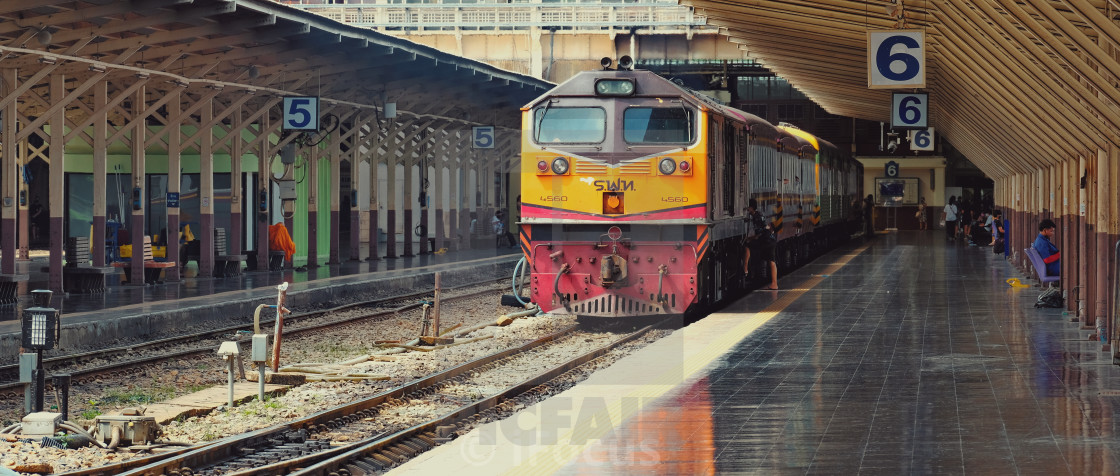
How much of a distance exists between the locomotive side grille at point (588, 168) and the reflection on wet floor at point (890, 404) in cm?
306

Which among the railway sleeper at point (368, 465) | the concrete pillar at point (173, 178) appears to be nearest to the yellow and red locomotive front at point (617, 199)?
the railway sleeper at point (368, 465)

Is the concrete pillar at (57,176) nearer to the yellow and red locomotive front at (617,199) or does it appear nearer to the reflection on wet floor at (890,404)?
the yellow and red locomotive front at (617,199)

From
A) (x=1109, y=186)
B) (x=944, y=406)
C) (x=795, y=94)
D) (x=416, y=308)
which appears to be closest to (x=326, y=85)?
(x=416, y=308)

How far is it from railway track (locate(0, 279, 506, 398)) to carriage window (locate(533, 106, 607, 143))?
4.24 metres

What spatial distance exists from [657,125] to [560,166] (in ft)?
4.34

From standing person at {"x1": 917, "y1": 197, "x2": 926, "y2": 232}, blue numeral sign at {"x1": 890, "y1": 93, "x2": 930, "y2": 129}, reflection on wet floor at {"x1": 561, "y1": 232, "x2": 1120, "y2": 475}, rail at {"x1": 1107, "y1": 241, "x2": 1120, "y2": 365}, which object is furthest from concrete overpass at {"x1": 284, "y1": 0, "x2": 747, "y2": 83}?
rail at {"x1": 1107, "y1": 241, "x2": 1120, "y2": 365}

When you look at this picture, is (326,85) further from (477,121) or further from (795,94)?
(795,94)

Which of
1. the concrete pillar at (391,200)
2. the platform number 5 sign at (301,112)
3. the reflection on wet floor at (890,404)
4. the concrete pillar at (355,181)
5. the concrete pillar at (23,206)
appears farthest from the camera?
the concrete pillar at (391,200)

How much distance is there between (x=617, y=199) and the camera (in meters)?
16.8

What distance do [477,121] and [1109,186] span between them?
26038 millimetres

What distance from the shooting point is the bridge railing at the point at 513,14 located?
48406 mm

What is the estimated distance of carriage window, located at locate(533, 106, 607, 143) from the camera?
1712cm

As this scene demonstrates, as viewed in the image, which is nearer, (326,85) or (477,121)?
(326,85)

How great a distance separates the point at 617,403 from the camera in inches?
383
